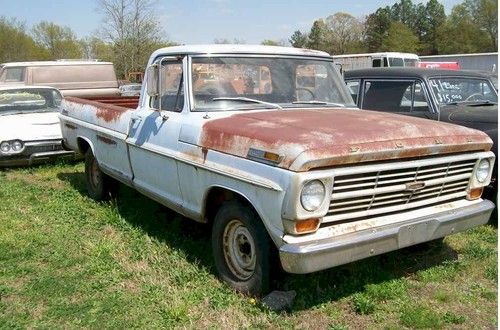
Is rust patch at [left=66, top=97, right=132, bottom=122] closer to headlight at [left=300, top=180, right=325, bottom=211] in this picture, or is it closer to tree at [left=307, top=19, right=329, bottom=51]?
headlight at [left=300, top=180, right=325, bottom=211]

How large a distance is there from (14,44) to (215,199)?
5033 cm

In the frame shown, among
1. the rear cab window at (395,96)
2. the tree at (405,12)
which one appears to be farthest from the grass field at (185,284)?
the tree at (405,12)

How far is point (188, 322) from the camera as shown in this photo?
357cm

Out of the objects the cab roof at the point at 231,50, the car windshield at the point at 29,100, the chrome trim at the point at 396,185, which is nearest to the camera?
the chrome trim at the point at 396,185

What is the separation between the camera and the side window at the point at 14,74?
13.3 meters

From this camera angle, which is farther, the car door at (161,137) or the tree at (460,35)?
the tree at (460,35)

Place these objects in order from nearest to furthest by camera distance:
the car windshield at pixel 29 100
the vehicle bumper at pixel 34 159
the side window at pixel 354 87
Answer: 1. the side window at pixel 354 87
2. the vehicle bumper at pixel 34 159
3. the car windshield at pixel 29 100

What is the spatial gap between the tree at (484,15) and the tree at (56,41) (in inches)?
2002

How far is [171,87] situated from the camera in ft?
15.9

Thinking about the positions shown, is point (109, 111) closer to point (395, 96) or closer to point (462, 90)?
point (395, 96)

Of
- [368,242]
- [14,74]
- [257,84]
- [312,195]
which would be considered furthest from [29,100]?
[368,242]

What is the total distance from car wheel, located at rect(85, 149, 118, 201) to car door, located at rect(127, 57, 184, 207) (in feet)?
4.38

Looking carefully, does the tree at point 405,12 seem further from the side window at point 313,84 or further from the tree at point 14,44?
the side window at point 313,84

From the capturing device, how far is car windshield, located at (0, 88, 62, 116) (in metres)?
9.19
